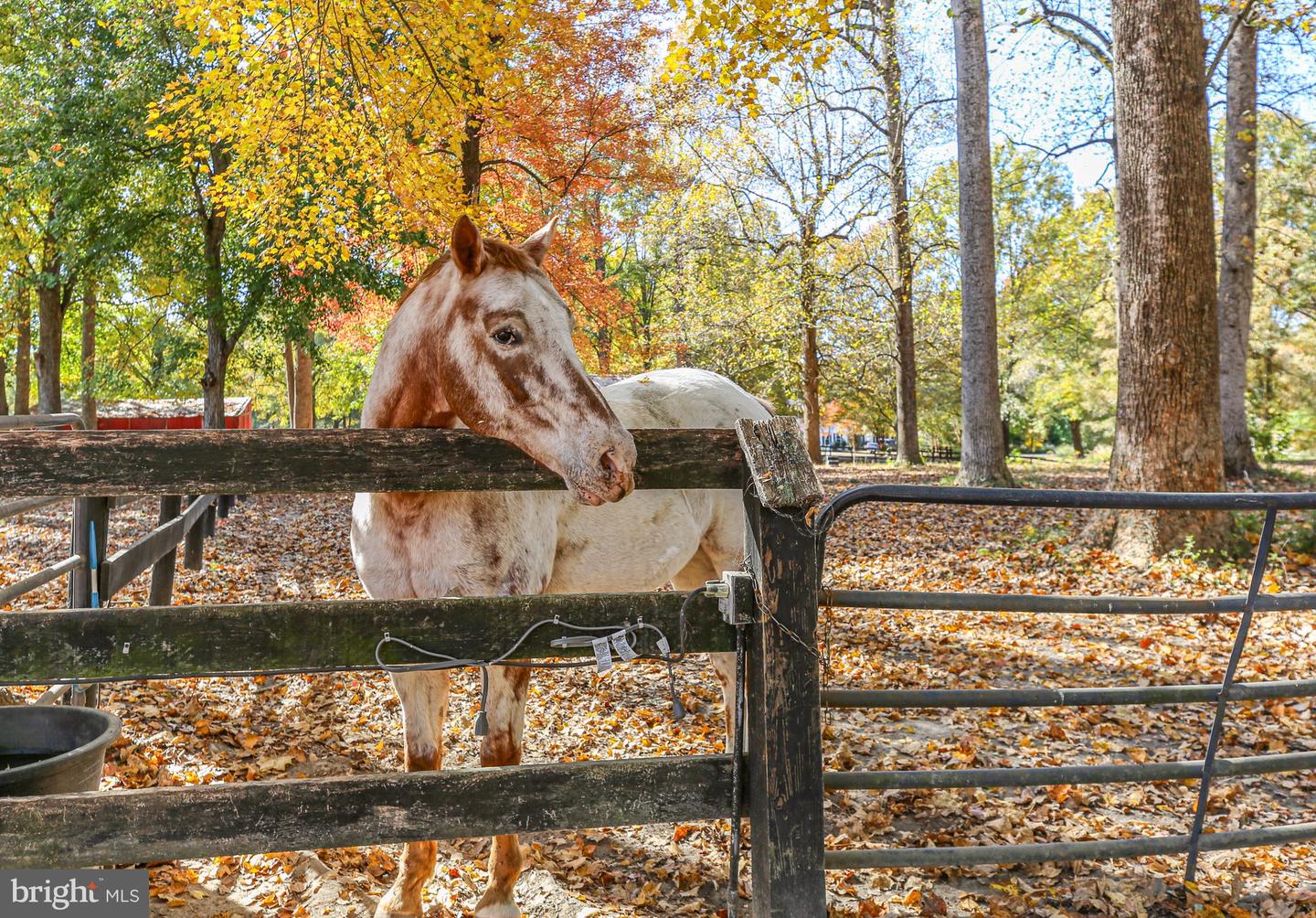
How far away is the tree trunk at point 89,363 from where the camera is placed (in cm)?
1650

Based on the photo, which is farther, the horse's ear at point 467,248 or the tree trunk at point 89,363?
the tree trunk at point 89,363

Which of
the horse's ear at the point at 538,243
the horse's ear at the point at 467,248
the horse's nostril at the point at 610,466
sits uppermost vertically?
the horse's ear at the point at 538,243

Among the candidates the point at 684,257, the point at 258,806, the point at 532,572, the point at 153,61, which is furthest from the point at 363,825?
the point at 684,257

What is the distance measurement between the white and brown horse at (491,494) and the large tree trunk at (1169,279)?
6520 mm

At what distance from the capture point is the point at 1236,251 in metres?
13.8

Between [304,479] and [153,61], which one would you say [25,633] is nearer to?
[304,479]

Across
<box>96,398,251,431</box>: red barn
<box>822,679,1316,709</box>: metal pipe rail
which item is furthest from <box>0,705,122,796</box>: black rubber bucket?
<box>96,398,251,431</box>: red barn

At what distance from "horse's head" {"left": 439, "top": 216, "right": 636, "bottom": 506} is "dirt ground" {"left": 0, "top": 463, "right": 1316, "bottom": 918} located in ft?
2.87

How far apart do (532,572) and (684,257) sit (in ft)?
65.3

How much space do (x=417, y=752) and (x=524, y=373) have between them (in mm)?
1691

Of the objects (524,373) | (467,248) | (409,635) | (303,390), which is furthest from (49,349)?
(409,635)

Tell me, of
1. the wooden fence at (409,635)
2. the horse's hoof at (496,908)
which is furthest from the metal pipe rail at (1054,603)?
the horse's hoof at (496,908)

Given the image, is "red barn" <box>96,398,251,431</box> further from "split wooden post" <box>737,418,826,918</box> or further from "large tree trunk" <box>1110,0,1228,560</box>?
"split wooden post" <box>737,418,826,918</box>

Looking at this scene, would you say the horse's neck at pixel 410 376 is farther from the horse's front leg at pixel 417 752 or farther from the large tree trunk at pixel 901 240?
the large tree trunk at pixel 901 240
